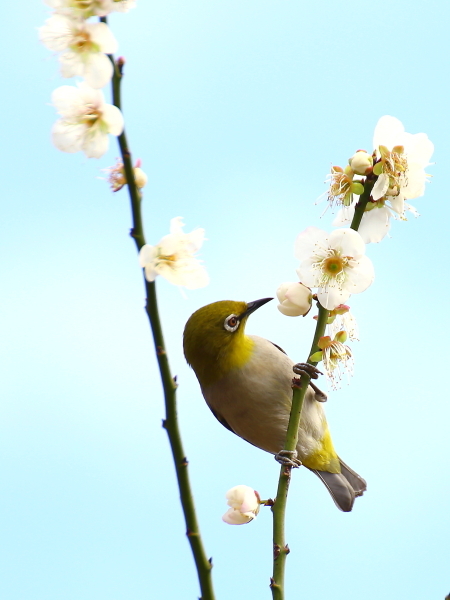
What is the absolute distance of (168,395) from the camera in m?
2.02

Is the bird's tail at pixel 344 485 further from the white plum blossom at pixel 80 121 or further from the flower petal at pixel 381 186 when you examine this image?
the white plum blossom at pixel 80 121

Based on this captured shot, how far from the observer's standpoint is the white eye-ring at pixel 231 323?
19.1 ft

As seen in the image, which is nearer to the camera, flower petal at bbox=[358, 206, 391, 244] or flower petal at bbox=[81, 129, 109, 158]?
flower petal at bbox=[81, 129, 109, 158]

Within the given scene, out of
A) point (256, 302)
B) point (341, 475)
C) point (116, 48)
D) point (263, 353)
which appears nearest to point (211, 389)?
point (263, 353)

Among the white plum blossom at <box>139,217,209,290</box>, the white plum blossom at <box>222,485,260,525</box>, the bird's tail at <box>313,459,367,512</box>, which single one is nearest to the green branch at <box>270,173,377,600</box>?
the white plum blossom at <box>222,485,260,525</box>

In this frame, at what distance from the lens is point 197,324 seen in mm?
5867

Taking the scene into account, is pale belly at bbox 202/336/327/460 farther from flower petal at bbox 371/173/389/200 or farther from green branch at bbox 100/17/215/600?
green branch at bbox 100/17/215/600

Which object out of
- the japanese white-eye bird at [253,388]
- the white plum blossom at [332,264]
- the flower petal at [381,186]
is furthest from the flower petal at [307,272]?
the japanese white-eye bird at [253,388]

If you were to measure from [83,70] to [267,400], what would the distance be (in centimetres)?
451

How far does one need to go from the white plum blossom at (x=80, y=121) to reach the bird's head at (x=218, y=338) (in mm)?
3346

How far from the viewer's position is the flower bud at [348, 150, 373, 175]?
3338 mm

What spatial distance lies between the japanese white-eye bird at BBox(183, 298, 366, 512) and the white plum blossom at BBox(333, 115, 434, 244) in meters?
2.48

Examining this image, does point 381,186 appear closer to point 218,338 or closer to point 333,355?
point 333,355

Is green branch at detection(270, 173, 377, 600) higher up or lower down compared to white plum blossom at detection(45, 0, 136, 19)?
lower down
